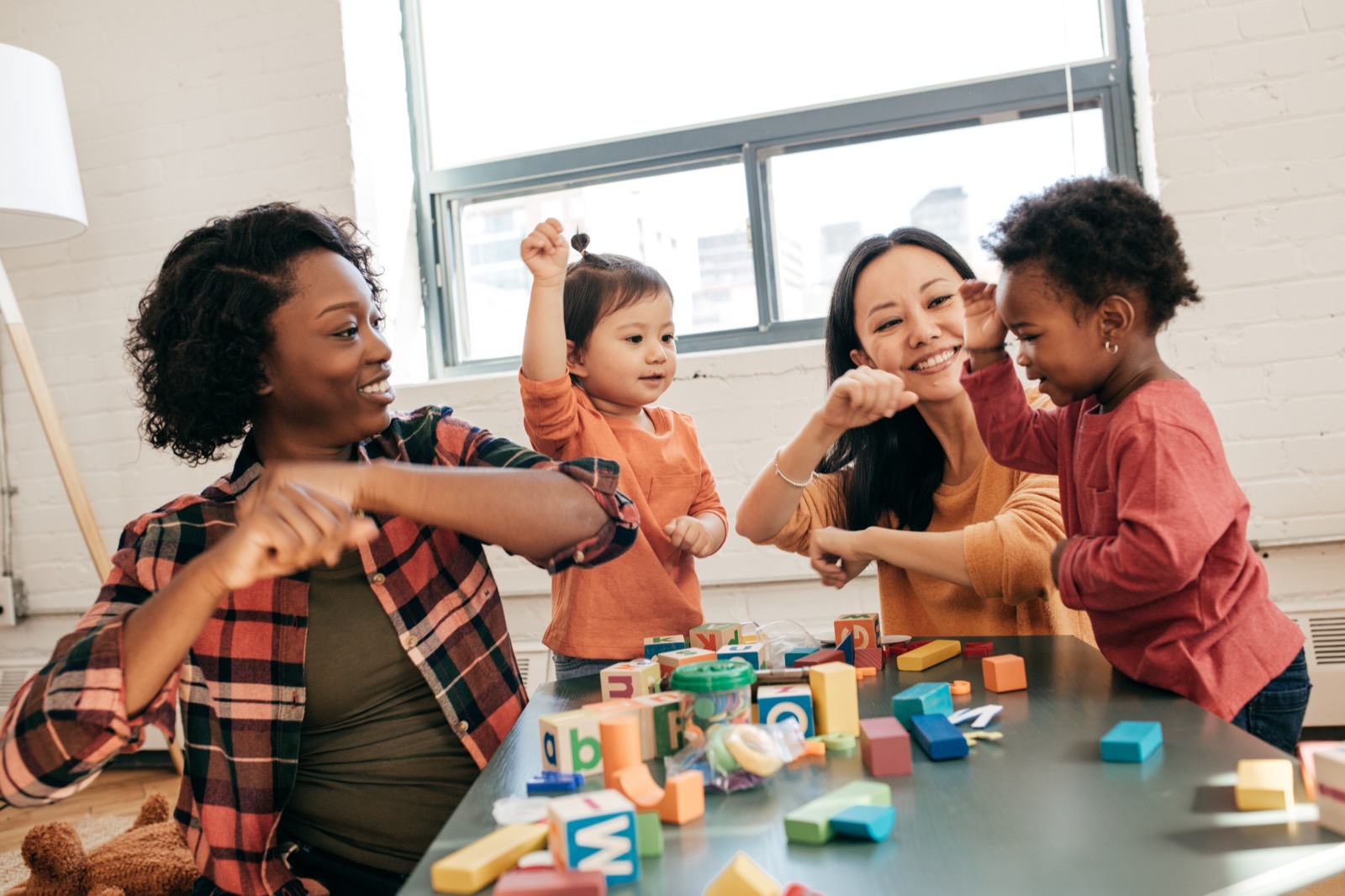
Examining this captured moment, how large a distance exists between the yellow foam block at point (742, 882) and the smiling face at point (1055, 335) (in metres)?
0.77

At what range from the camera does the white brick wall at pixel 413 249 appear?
2.32m

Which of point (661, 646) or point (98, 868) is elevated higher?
point (661, 646)

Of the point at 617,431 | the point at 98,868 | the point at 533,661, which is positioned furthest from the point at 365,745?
the point at 533,661

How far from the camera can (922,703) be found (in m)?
0.91

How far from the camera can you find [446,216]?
313cm

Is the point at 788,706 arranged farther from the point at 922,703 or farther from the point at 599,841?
the point at 599,841

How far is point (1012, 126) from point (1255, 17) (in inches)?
22.9

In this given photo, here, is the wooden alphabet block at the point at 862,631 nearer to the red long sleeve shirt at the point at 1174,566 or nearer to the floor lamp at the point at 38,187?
the red long sleeve shirt at the point at 1174,566

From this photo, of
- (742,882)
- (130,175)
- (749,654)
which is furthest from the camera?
(130,175)

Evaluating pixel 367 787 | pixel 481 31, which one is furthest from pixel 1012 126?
pixel 367 787

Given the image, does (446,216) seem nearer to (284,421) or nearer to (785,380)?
(785,380)

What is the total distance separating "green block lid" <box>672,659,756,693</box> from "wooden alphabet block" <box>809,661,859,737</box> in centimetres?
6

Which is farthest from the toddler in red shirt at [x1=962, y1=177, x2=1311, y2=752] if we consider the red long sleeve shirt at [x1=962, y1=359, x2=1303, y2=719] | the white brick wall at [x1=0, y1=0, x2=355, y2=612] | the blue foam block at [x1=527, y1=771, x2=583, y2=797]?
the white brick wall at [x1=0, y1=0, x2=355, y2=612]

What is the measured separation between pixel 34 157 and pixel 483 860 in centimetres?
261
